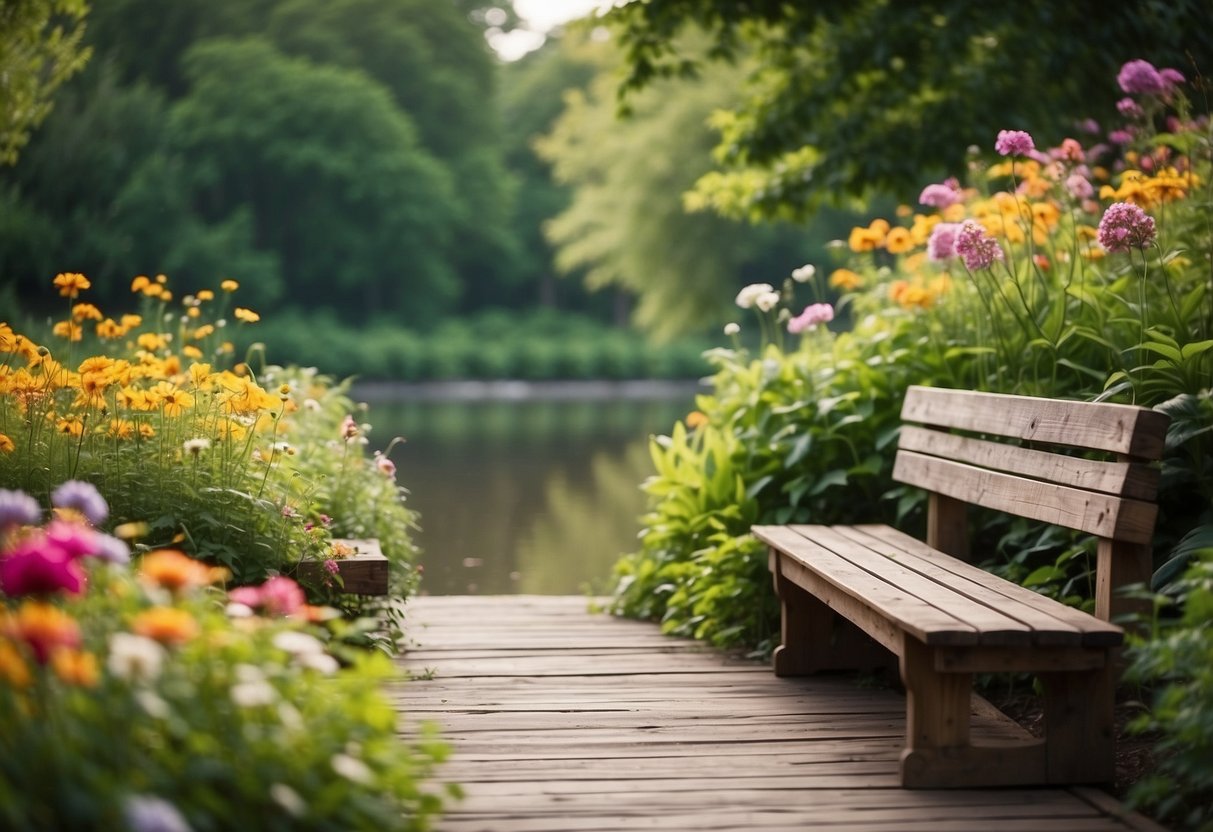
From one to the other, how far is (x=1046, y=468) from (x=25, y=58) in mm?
3330

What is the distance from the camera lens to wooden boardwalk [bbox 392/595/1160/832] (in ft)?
10.4

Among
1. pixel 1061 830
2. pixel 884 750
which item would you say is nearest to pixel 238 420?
pixel 884 750

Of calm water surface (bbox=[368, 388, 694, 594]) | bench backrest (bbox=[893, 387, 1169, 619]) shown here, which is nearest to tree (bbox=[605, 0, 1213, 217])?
calm water surface (bbox=[368, 388, 694, 594])

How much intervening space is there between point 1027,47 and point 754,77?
5.88ft

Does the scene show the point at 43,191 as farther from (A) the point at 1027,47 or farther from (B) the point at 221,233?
(A) the point at 1027,47

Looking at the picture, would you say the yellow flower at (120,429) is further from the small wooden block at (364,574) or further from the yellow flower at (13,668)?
the yellow flower at (13,668)

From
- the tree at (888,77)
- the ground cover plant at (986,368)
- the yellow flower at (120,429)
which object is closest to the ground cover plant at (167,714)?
the yellow flower at (120,429)

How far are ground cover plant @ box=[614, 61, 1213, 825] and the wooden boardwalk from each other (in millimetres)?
590

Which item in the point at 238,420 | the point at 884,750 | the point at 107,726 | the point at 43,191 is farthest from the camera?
the point at 43,191

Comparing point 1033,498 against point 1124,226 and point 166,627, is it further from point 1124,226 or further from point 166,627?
point 166,627

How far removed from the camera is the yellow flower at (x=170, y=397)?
419 cm

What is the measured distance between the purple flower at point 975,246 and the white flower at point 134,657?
347 cm

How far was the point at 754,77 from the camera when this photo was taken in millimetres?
8914

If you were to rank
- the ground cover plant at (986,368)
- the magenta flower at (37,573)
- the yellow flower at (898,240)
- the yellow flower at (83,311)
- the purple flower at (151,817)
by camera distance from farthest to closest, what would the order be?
the yellow flower at (898,240) < the yellow flower at (83,311) < the ground cover plant at (986,368) < the magenta flower at (37,573) < the purple flower at (151,817)
